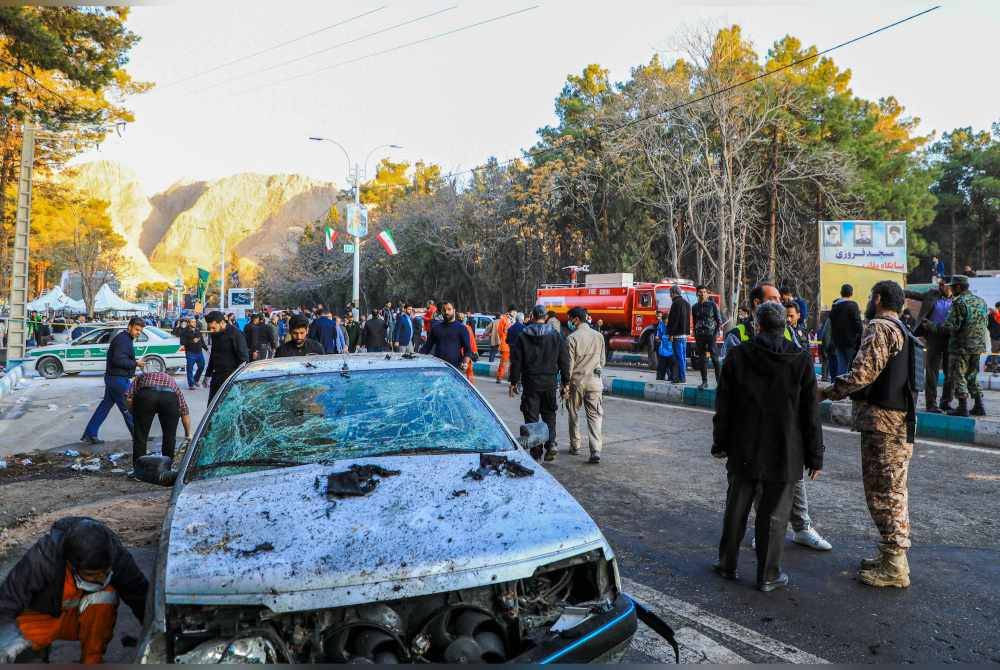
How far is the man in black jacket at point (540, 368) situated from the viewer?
8.18 m

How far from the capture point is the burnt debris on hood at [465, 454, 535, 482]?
11.2 feet

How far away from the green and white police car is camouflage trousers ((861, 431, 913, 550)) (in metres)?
18.0

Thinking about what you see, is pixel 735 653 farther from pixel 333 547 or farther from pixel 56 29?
pixel 56 29

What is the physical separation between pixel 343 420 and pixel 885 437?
3106 mm

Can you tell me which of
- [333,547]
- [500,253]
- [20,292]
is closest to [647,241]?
[500,253]

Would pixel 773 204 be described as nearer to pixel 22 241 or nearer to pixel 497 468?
pixel 22 241

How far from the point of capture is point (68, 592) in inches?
123

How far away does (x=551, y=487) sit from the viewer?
3.33 m

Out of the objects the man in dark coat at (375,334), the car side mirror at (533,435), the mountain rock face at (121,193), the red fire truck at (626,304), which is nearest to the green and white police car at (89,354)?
the man in dark coat at (375,334)

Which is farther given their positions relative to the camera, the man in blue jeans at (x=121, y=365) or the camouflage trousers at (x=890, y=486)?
the man in blue jeans at (x=121, y=365)

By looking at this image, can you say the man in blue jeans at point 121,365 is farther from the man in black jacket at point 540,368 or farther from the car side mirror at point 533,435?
the car side mirror at point 533,435

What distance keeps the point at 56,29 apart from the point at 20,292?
24.4 feet

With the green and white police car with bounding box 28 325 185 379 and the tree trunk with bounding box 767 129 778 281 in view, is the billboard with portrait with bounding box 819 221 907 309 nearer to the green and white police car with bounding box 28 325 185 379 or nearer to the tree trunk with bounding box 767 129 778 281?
the tree trunk with bounding box 767 129 778 281

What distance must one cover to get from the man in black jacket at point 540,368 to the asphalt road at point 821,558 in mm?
638
